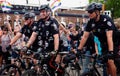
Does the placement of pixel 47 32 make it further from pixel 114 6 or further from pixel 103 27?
pixel 114 6

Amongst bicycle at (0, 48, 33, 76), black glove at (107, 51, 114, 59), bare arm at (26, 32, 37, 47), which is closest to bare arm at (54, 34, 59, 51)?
bare arm at (26, 32, 37, 47)

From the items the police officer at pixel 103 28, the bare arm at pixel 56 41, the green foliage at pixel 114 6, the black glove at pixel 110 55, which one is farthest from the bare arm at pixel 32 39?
the green foliage at pixel 114 6

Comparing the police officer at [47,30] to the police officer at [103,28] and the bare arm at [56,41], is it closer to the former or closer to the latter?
the bare arm at [56,41]

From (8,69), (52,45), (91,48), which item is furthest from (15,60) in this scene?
(91,48)

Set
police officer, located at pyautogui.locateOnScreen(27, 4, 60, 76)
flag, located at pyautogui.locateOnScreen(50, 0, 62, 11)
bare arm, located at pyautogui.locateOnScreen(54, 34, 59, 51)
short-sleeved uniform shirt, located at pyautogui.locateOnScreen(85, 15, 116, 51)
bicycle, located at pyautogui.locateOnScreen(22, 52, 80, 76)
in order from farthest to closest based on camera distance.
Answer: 1. flag, located at pyautogui.locateOnScreen(50, 0, 62, 11)
2. police officer, located at pyautogui.locateOnScreen(27, 4, 60, 76)
3. bare arm, located at pyautogui.locateOnScreen(54, 34, 59, 51)
4. bicycle, located at pyautogui.locateOnScreen(22, 52, 80, 76)
5. short-sleeved uniform shirt, located at pyautogui.locateOnScreen(85, 15, 116, 51)

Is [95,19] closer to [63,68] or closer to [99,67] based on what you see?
[99,67]

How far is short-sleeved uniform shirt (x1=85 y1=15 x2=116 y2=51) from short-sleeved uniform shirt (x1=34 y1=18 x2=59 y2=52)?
100 centimetres

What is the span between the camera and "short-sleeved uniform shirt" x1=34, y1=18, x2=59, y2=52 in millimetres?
8344

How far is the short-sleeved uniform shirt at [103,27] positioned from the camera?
7368 millimetres

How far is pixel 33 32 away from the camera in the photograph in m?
8.70

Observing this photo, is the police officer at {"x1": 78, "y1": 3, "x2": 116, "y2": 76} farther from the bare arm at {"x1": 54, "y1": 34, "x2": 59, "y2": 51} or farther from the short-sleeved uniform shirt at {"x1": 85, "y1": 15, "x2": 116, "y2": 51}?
the bare arm at {"x1": 54, "y1": 34, "x2": 59, "y2": 51}

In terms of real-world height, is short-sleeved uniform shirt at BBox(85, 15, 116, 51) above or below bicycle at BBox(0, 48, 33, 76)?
above

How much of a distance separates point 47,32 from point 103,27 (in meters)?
1.49

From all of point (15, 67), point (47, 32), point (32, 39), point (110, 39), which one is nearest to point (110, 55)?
point (110, 39)
